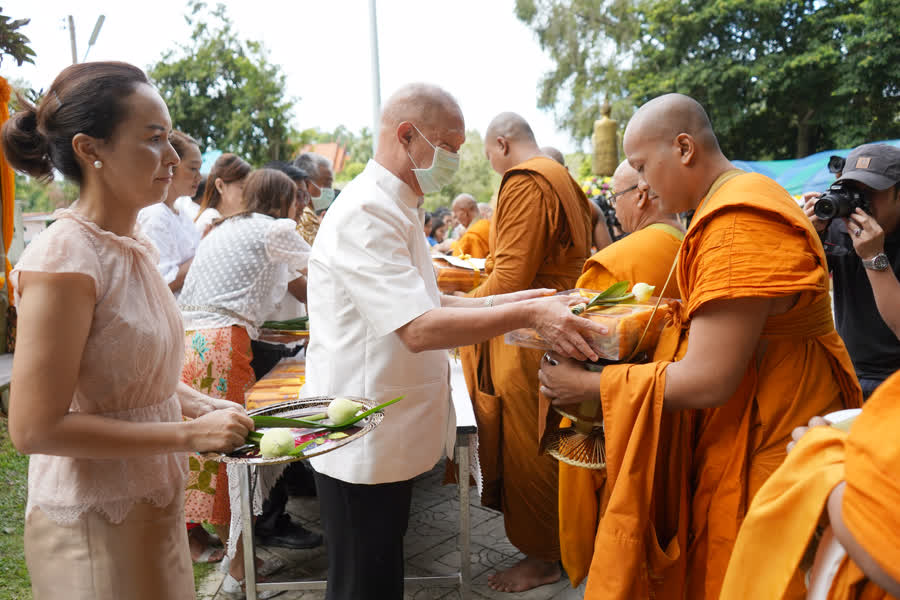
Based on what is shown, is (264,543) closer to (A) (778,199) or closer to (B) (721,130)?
(A) (778,199)

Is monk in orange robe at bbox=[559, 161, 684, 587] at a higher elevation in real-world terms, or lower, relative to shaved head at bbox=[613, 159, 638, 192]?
lower

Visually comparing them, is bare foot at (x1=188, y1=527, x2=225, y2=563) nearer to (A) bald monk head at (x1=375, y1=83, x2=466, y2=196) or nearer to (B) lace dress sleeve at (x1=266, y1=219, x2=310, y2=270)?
(B) lace dress sleeve at (x1=266, y1=219, x2=310, y2=270)

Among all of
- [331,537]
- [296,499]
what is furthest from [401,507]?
[296,499]

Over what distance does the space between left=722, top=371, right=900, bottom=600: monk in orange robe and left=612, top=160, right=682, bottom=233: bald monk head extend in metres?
1.61

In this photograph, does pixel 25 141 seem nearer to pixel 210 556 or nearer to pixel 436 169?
pixel 436 169

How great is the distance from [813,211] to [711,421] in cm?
125

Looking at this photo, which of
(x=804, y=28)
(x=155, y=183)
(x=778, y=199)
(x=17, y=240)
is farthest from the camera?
(x=804, y=28)

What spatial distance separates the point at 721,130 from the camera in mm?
24109

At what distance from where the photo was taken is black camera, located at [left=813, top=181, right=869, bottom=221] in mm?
2695

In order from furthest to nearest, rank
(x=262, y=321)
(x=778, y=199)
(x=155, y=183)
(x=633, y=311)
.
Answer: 1. (x=262, y=321)
2. (x=633, y=311)
3. (x=778, y=199)
4. (x=155, y=183)

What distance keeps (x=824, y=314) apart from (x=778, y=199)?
1.19 ft

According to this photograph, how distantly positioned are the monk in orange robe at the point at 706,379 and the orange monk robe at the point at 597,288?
0.28 metres

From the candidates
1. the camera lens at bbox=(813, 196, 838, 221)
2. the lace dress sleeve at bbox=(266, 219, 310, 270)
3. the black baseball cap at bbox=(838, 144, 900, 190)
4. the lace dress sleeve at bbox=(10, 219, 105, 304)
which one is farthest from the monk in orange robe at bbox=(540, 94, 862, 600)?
the lace dress sleeve at bbox=(266, 219, 310, 270)

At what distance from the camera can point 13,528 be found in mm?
4195
